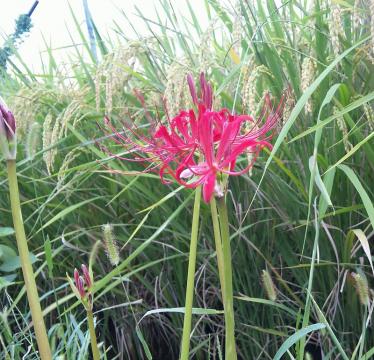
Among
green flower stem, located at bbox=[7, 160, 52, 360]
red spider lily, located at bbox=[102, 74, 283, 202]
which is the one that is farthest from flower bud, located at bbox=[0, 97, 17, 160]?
red spider lily, located at bbox=[102, 74, 283, 202]

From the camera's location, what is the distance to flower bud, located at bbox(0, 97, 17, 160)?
1.79 feet

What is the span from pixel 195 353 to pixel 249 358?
14 centimetres

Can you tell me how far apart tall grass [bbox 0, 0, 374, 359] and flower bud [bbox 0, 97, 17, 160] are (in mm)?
582

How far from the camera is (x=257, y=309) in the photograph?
1.53 m

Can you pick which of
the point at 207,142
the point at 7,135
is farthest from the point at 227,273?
the point at 7,135

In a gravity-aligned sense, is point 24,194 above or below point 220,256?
below

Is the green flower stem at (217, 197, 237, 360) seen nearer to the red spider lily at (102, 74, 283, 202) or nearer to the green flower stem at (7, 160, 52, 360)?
the red spider lily at (102, 74, 283, 202)

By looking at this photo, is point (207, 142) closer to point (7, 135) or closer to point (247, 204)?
point (7, 135)

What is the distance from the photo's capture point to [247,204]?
5.19ft

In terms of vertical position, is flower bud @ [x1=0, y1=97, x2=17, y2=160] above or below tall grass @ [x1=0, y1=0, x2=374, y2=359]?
above

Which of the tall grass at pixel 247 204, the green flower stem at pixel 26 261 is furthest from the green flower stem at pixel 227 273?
the tall grass at pixel 247 204

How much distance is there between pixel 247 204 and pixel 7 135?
108cm

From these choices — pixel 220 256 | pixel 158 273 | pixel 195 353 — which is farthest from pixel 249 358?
→ pixel 220 256

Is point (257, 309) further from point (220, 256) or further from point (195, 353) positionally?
point (220, 256)
